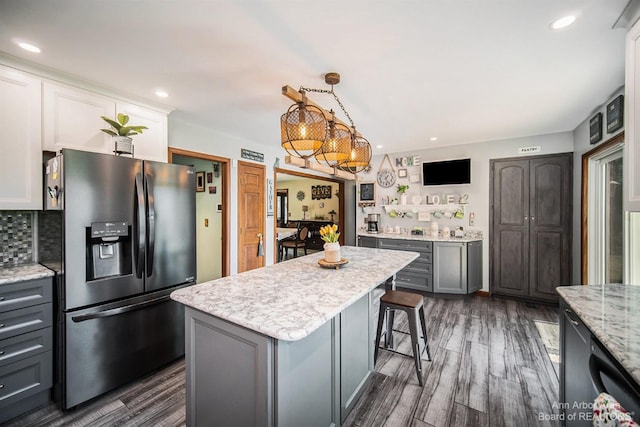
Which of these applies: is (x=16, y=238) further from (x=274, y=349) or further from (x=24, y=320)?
(x=274, y=349)

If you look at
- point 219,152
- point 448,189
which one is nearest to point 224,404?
point 219,152

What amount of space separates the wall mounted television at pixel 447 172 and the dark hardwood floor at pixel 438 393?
2.41 m

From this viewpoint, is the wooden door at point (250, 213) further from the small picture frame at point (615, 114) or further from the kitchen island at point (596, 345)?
the small picture frame at point (615, 114)

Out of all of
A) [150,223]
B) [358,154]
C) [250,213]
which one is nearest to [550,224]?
[358,154]

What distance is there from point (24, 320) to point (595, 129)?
5258mm

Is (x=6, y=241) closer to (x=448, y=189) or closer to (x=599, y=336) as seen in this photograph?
(x=599, y=336)

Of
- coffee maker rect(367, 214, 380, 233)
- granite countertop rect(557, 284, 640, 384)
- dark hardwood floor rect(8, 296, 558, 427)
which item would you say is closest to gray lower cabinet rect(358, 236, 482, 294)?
coffee maker rect(367, 214, 380, 233)

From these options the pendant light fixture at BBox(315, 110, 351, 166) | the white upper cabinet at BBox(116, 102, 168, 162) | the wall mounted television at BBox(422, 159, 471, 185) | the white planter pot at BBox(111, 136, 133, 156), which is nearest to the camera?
the pendant light fixture at BBox(315, 110, 351, 166)

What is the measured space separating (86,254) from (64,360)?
699mm

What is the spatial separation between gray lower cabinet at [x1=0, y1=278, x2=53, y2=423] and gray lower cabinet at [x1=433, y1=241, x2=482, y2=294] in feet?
14.0

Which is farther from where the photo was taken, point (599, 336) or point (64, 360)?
point (64, 360)

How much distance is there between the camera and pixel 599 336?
1.06 m

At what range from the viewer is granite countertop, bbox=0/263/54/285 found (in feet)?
5.51

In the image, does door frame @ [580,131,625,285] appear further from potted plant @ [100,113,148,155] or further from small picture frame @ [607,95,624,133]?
potted plant @ [100,113,148,155]
